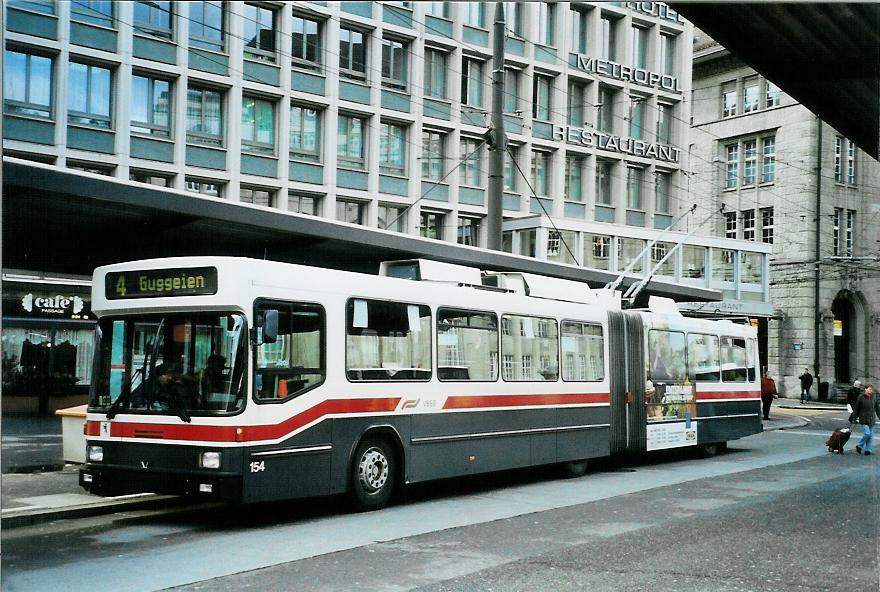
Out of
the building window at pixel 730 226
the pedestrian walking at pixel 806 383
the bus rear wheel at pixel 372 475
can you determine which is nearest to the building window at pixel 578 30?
the building window at pixel 730 226

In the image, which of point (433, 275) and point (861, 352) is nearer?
point (433, 275)

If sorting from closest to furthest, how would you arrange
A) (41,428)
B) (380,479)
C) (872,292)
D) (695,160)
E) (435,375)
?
(380,479)
(435,375)
(872,292)
(41,428)
(695,160)

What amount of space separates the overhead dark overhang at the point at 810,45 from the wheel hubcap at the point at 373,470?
5.92 meters

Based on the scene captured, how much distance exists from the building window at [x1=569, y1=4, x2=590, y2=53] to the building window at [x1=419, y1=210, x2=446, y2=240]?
837 cm

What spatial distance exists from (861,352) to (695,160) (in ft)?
67.5

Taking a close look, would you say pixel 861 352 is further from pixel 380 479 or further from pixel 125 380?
pixel 125 380

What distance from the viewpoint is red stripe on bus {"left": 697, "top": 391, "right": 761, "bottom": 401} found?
65.5 ft

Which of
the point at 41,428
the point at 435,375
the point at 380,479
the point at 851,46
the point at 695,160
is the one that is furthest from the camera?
the point at 695,160

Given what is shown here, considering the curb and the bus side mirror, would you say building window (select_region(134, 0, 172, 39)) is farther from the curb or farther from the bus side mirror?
the bus side mirror

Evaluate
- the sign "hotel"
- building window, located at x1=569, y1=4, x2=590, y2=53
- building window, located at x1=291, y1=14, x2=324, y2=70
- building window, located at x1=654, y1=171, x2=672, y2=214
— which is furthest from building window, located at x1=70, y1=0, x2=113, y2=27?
building window, located at x1=654, y1=171, x2=672, y2=214

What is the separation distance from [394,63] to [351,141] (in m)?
3.19

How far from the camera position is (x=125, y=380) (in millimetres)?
10992

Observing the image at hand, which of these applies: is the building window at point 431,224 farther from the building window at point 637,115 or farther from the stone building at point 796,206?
the stone building at point 796,206

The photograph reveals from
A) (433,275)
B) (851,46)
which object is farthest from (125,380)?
(851,46)
